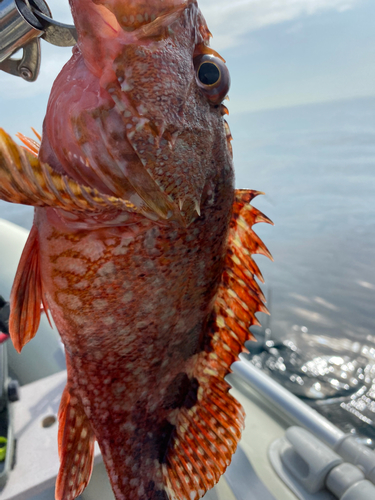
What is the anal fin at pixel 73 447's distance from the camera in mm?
894

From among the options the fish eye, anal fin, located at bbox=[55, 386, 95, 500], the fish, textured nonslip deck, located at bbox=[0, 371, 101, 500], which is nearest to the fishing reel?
the fish

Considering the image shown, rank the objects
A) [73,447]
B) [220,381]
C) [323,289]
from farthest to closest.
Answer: [323,289] → [220,381] → [73,447]

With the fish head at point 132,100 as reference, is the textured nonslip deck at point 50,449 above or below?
below

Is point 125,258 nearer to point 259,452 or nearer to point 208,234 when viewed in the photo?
point 208,234

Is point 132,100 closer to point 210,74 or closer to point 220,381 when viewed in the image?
point 210,74

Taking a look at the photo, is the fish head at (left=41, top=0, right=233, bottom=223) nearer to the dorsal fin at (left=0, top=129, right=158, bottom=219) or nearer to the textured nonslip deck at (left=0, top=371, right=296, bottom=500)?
the dorsal fin at (left=0, top=129, right=158, bottom=219)

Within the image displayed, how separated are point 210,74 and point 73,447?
985 mm

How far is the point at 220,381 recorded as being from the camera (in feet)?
→ 3.55

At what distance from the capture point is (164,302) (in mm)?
848

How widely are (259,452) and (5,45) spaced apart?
2.46 metres

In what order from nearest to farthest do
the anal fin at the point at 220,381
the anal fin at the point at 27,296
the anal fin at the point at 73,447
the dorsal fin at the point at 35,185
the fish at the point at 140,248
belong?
the dorsal fin at the point at 35,185 < the fish at the point at 140,248 < the anal fin at the point at 27,296 < the anal fin at the point at 73,447 < the anal fin at the point at 220,381

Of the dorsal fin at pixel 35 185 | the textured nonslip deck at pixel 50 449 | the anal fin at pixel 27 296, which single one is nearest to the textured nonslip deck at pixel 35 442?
the textured nonslip deck at pixel 50 449

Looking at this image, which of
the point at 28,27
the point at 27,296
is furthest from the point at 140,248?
the point at 28,27

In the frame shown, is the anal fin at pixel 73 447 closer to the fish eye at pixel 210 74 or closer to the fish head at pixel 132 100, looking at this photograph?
the fish head at pixel 132 100
